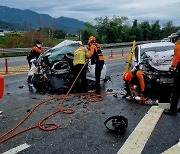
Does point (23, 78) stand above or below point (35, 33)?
below

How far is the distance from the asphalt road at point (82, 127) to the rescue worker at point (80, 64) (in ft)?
3.88

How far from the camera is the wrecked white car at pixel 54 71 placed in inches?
416

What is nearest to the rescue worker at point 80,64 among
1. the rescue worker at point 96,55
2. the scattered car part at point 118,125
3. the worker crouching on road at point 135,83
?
the rescue worker at point 96,55

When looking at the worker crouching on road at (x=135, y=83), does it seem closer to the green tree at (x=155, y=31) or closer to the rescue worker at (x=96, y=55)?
the rescue worker at (x=96, y=55)

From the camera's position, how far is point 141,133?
565cm

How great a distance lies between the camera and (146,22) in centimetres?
5512

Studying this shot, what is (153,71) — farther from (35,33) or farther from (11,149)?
(35,33)

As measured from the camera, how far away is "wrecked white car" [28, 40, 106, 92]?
34.7 ft

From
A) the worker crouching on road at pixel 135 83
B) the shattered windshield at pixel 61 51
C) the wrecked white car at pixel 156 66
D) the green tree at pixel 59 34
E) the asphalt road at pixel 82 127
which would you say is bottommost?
the asphalt road at pixel 82 127

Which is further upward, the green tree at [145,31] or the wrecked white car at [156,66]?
the green tree at [145,31]

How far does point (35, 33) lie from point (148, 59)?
29.7m

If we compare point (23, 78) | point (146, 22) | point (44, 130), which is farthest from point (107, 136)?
point (146, 22)

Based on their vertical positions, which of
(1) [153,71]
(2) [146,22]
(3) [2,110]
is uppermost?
(2) [146,22]

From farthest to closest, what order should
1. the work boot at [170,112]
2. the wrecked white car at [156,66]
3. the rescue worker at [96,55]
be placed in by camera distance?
the rescue worker at [96,55] → the wrecked white car at [156,66] → the work boot at [170,112]
